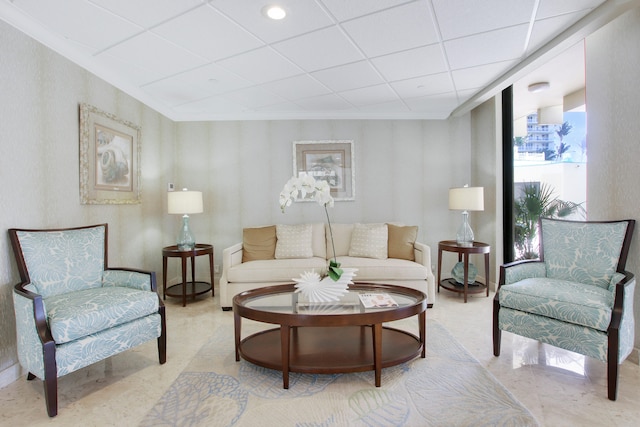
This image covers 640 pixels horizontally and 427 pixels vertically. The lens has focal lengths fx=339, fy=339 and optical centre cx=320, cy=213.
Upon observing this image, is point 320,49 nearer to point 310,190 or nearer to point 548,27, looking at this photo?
point 310,190

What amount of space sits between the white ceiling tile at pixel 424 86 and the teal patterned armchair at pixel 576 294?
170 centimetres

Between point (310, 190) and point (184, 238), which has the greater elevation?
point (310, 190)

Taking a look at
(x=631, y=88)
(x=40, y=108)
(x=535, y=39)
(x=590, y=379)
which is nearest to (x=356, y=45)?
(x=535, y=39)

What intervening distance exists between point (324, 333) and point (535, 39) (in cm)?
278

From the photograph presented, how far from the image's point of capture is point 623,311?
1.90 m

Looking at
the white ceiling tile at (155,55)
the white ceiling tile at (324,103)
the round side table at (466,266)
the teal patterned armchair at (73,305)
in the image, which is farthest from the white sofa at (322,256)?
the white ceiling tile at (155,55)

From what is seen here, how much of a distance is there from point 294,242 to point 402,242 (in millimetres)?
1286

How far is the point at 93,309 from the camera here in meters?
2.02

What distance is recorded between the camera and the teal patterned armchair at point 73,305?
1844 mm

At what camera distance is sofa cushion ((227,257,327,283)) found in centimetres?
359

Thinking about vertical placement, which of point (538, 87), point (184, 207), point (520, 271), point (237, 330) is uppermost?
point (538, 87)

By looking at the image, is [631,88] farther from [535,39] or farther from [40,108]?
[40,108]

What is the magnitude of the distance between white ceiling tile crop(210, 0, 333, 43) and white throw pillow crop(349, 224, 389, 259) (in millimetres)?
2358

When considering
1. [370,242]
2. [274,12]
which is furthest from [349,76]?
[370,242]
